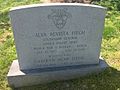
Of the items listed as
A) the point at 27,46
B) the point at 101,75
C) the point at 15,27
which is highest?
the point at 15,27

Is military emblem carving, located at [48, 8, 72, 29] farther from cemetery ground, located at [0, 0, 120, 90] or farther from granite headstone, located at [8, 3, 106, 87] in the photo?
cemetery ground, located at [0, 0, 120, 90]

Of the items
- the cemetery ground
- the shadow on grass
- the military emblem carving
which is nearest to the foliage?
the cemetery ground

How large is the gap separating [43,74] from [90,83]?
1.02 meters

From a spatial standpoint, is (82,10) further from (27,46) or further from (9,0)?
(9,0)

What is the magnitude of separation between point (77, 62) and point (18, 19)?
64.8 inches

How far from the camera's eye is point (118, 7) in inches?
400

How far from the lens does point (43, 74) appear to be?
19.5 ft

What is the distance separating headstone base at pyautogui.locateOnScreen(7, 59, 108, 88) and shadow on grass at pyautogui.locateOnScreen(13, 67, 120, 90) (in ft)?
0.31

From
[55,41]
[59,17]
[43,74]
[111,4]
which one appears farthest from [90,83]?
[111,4]

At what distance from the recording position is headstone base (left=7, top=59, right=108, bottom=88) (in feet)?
19.4

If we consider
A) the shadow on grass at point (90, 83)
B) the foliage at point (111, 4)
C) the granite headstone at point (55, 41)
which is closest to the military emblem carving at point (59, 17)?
the granite headstone at point (55, 41)

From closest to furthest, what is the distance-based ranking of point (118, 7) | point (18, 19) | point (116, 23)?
point (18, 19) → point (116, 23) → point (118, 7)

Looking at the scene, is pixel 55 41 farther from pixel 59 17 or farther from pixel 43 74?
pixel 43 74

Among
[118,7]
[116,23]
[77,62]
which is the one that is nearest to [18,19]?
[77,62]
